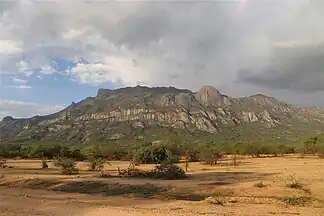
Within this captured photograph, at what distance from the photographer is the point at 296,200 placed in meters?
24.3

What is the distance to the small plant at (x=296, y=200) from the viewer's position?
77.6ft

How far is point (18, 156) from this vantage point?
87.9m

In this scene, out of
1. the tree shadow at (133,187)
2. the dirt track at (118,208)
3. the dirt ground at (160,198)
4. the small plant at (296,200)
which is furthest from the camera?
the tree shadow at (133,187)

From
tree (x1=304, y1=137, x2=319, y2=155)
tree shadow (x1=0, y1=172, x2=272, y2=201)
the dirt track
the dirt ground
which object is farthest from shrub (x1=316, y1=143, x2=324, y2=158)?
the dirt track

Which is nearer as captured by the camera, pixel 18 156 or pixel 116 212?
pixel 116 212

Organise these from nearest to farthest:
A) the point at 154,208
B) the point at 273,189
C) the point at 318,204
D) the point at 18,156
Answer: the point at 154,208, the point at 318,204, the point at 273,189, the point at 18,156

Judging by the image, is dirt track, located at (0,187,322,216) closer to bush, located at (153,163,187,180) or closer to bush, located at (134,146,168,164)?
bush, located at (153,163,187,180)

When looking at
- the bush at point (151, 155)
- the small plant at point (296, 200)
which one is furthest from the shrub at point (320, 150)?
the small plant at point (296, 200)

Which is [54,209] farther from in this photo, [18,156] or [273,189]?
[18,156]

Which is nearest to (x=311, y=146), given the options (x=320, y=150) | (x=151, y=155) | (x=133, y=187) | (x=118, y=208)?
(x=320, y=150)

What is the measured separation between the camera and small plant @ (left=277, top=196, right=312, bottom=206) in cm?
2364

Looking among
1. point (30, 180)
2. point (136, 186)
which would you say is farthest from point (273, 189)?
point (30, 180)

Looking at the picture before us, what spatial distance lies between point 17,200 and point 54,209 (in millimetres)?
4917

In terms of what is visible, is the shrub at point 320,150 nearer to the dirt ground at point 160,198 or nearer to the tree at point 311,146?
the tree at point 311,146
